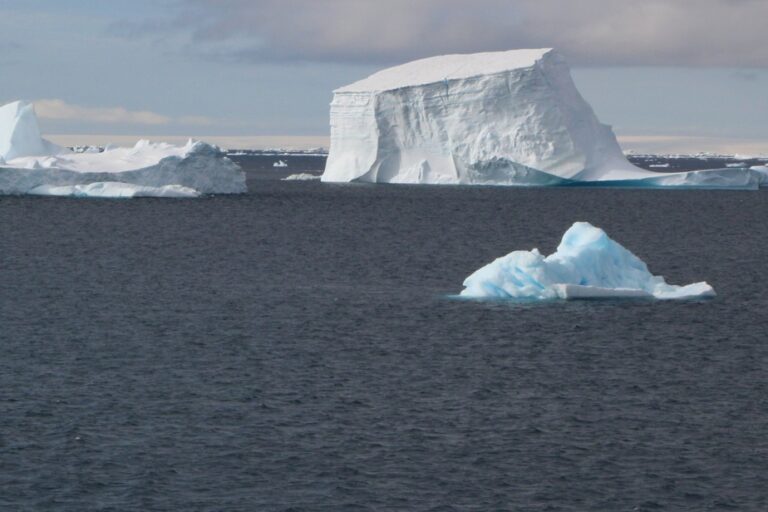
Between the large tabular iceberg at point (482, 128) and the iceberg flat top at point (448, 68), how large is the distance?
0.08 meters

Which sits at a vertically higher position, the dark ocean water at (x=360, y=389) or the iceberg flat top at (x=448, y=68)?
the iceberg flat top at (x=448, y=68)

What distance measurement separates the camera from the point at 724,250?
1563 inches

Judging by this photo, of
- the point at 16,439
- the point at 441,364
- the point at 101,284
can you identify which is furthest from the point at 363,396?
the point at 101,284

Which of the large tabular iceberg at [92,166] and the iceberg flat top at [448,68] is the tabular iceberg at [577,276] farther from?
the iceberg flat top at [448,68]

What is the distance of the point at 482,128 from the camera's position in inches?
2344

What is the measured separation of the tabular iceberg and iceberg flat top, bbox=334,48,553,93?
32.8 meters

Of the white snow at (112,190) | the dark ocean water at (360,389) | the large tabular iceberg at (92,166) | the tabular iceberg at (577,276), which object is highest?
the large tabular iceberg at (92,166)

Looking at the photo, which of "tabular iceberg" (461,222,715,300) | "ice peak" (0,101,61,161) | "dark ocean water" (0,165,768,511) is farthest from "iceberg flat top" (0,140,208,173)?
"tabular iceberg" (461,222,715,300)

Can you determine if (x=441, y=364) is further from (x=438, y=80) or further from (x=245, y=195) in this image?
(x=245, y=195)

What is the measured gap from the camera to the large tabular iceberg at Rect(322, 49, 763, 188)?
194ft

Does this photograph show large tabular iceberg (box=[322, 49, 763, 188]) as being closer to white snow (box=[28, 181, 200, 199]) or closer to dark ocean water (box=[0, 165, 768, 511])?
white snow (box=[28, 181, 200, 199])

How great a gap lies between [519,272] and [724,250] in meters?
15.9

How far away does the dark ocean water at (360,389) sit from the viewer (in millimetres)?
13008

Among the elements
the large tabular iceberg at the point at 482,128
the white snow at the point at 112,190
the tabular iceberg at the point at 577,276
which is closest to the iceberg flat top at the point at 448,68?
the large tabular iceberg at the point at 482,128
